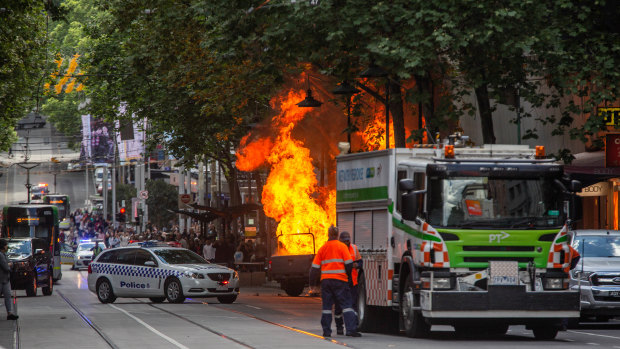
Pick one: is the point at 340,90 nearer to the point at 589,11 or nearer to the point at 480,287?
the point at 589,11

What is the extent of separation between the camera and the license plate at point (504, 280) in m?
15.4

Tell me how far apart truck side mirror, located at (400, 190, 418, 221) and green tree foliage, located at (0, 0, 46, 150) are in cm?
1155

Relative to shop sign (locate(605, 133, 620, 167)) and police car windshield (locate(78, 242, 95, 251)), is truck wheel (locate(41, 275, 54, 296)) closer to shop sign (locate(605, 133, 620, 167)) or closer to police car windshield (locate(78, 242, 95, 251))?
shop sign (locate(605, 133, 620, 167))

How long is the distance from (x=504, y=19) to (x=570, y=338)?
596 centimetres

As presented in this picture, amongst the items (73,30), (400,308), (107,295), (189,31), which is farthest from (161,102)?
(73,30)

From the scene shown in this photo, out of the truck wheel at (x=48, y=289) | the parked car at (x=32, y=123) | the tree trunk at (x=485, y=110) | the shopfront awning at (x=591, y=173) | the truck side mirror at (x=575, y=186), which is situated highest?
the parked car at (x=32, y=123)

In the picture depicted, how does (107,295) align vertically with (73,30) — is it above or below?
below

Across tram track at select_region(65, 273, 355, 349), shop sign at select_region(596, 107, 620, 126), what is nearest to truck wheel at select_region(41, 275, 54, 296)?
tram track at select_region(65, 273, 355, 349)

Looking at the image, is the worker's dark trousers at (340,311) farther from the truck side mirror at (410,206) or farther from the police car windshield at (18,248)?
the police car windshield at (18,248)

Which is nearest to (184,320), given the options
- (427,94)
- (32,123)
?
(427,94)

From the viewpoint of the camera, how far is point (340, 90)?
73.6ft

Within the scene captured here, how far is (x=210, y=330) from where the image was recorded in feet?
60.1

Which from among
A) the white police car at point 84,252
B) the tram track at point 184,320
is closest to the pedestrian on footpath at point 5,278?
the tram track at point 184,320

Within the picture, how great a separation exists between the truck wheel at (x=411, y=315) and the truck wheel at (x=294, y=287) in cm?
1496
